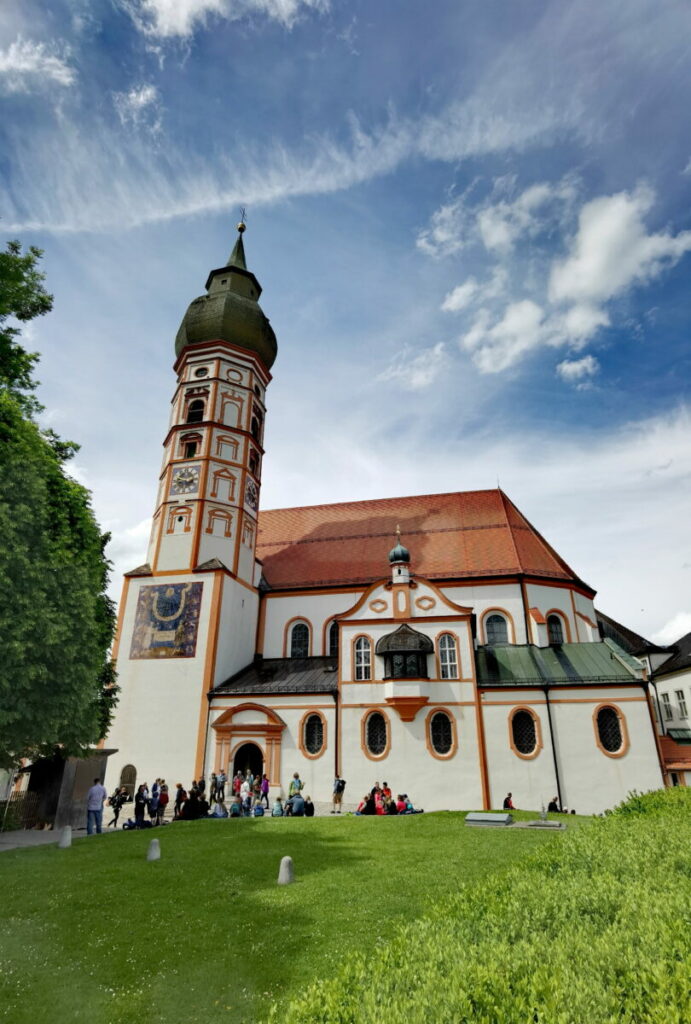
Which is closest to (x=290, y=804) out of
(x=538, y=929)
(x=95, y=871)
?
(x=95, y=871)

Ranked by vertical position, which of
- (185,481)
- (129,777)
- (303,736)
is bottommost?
(129,777)

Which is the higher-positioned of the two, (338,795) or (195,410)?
(195,410)

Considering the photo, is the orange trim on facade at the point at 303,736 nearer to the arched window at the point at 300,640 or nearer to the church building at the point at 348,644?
the church building at the point at 348,644

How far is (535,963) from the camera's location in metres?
4.10

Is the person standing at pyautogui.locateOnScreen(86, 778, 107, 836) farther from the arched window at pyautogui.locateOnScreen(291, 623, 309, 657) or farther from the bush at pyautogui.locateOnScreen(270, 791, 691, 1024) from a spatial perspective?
the bush at pyautogui.locateOnScreen(270, 791, 691, 1024)

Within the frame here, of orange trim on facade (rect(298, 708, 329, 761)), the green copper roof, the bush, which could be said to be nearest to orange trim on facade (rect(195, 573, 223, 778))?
orange trim on facade (rect(298, 708, 329, 761))

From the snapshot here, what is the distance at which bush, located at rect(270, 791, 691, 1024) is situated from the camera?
3.55m

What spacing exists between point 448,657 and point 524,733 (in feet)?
15.3

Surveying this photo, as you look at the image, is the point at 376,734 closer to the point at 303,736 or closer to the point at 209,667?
the point at 303,736

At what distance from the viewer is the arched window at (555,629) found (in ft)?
105

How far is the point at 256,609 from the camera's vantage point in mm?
35438

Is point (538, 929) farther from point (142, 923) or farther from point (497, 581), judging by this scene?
point (497, 581)

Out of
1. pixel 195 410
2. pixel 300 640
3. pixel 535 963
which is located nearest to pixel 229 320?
pixel 195 410

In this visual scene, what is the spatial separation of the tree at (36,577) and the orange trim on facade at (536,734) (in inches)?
687
